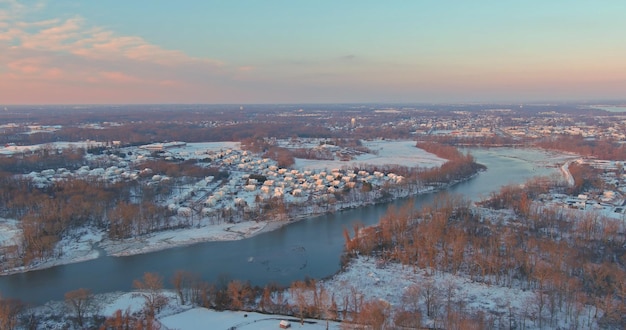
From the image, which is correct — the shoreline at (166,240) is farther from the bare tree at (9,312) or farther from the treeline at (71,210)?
the bare tree at (9,312)

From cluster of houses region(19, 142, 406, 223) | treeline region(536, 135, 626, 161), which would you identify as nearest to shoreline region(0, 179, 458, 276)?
cluster of houses region(19, 142, 406, 223)

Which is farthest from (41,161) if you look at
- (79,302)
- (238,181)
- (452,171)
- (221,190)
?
(452,171)

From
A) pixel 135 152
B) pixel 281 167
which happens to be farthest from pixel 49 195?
pixel 135 152

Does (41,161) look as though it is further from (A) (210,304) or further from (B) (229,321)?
(B) (229,321)

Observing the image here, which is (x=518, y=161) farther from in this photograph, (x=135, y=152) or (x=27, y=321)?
(x=27, y=321)

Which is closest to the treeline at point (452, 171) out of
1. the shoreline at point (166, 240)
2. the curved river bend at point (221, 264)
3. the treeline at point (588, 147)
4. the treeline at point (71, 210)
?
the curved river bend at point (221, 264)
